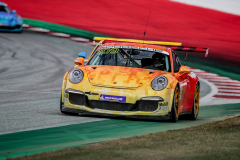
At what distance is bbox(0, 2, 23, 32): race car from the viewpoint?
19.9m

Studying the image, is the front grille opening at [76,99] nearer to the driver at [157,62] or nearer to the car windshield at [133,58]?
the car windshield at [133,58]

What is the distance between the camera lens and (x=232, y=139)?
17.5 ft

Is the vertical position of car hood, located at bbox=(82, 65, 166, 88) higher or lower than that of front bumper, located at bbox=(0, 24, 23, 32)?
higher

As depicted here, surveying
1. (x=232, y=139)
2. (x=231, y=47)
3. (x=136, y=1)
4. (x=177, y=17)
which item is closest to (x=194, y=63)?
(x=231, y=47)

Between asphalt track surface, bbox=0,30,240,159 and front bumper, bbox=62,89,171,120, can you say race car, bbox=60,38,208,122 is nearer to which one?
front bumper, bbox=62,89,171,120

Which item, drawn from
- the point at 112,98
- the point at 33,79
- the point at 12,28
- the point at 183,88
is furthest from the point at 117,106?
the point at 12,28

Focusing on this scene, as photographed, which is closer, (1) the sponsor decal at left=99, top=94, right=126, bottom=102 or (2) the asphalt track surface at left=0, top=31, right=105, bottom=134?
(1) the sponsor decal at left=99, top=94, right=126, bottom=102

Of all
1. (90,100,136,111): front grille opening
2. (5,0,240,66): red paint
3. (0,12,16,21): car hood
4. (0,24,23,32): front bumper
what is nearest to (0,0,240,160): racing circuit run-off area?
(90,100,136,111): front grille opening

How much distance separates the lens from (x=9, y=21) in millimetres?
20016

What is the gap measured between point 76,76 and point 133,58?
3.90 ft

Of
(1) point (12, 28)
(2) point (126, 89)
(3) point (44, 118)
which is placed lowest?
(3) point (44, 118)

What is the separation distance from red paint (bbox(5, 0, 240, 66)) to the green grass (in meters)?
15.3

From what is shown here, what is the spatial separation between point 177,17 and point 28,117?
19.1 m

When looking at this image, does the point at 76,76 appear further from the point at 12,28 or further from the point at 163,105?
the point at 12,28
